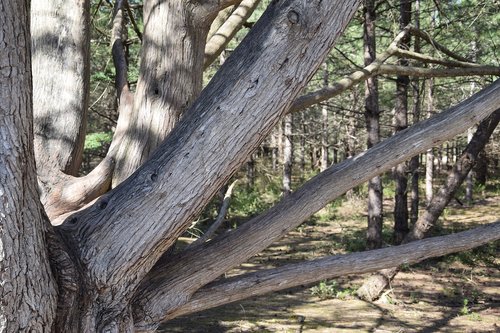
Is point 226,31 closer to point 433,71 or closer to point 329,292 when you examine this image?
point 433,71

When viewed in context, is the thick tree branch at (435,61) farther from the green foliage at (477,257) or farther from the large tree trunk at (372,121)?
the green foliage at (477,257)

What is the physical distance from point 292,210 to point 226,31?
1.79 meters

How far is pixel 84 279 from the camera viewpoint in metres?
2.70

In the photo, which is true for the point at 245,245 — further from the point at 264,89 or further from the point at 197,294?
the point at 264,89

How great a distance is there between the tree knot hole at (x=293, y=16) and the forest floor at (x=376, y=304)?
6379 millimetres

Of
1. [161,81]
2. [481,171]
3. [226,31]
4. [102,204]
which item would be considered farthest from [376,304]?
[481,171]

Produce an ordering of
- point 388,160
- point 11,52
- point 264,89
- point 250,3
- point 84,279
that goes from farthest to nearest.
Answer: point 250,3
point 388,160
point 84,279
point 264,89
point 11,52

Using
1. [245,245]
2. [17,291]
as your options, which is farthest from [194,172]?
[17,291]

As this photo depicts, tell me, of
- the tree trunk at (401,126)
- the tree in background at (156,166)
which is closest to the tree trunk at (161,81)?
the tree in background at (156,166)

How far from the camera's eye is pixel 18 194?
2.29 meters

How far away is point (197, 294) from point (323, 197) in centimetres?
89

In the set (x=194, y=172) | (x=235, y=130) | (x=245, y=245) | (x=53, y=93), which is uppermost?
(x=53, y=93)

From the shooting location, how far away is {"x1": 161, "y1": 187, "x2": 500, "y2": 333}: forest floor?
331 inches

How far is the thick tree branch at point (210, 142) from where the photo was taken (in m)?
2.50
